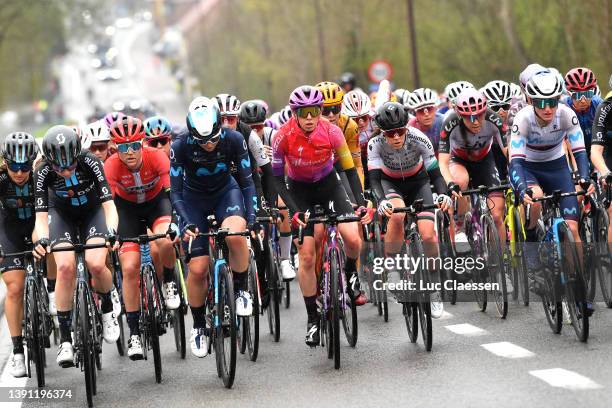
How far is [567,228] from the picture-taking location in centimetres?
999

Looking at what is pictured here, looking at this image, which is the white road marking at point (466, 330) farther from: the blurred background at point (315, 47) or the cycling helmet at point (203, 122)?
the blurred background at point (315, 47)

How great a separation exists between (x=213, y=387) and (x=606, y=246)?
13.0 feet

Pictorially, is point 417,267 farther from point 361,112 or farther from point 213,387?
point 361,112

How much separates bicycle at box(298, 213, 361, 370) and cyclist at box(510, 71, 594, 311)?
158cm

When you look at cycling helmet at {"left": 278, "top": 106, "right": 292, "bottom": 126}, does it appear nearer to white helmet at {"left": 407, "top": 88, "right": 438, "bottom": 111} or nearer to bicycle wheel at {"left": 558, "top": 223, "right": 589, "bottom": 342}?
white helmet at {"left": 407, "top": 88, "right": 438, "bottom": 111}

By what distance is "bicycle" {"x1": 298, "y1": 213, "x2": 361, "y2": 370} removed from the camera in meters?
9.85

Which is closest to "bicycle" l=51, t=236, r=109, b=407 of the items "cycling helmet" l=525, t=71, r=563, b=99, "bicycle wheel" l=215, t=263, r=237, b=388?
"bicycle wheel" l=215, t=263, r=237, b=388

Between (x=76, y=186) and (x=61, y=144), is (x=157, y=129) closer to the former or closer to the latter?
(x=76, y=186)

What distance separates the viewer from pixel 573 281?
9.85m

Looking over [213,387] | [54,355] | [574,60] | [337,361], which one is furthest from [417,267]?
[574,60]

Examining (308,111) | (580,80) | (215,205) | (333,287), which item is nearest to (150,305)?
(215,205)

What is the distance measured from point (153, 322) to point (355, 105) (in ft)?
16.7

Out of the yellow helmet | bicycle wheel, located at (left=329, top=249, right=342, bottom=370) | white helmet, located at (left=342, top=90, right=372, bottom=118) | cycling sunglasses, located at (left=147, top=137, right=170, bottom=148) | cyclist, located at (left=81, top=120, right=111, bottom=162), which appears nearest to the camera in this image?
bicycle wheel, located at (left=329, top=249, right=342, bottom=370)

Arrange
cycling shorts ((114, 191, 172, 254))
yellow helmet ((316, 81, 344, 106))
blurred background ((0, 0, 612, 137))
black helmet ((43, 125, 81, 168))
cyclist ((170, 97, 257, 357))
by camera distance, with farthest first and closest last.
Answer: blurred background ((0, 0, 612, 137)), yellow helmet ((316, 81, 344, 106)), cycling shorts ((114, 191, 172, 254)), cyclist ((170, 97, 257, 357)), black helmet ((43, 125, 81, 168))
